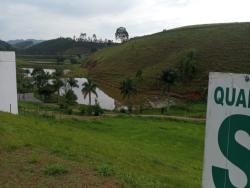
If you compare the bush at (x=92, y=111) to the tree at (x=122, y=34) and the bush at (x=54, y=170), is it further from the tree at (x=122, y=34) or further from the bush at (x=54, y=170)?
the tree at (x=122, y=34)

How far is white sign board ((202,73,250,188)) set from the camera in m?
2.04

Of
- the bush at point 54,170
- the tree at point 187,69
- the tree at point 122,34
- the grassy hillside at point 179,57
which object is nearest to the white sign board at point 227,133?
the bush at point 54,170

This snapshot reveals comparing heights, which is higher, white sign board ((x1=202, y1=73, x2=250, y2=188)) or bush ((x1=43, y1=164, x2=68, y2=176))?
white sign board ((x1=202, y1=73, x2=250, y2=188))

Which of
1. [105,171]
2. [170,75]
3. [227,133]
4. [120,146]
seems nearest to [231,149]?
[227,133]

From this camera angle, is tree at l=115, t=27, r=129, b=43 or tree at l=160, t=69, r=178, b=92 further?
tree at l=115, t=27, r=129, b=43

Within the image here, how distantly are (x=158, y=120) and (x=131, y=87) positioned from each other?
20.1 metres

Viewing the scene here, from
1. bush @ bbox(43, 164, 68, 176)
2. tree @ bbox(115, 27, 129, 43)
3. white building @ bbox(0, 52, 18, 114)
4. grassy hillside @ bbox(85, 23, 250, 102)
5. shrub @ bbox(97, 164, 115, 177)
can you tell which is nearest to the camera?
bush @ bbox(43, 164, 68, 176)

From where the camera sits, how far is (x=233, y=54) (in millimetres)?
96125

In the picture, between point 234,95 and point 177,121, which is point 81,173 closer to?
point 234,95

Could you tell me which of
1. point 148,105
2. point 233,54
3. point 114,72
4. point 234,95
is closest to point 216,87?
point 234,95

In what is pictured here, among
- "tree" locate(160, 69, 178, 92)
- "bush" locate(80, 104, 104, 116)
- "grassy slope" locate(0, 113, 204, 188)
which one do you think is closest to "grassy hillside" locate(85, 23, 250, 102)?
"tree" locate(160, 69, 178, 92)

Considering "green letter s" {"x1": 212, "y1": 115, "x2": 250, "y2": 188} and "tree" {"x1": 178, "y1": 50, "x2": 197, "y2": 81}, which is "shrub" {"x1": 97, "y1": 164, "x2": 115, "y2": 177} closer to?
"green letter s" {"x1": 212, "y1": 115, "x2": 250, "y2": 188}

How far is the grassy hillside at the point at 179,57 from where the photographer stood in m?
88.6

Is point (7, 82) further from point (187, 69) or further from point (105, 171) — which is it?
point (187, 69)
